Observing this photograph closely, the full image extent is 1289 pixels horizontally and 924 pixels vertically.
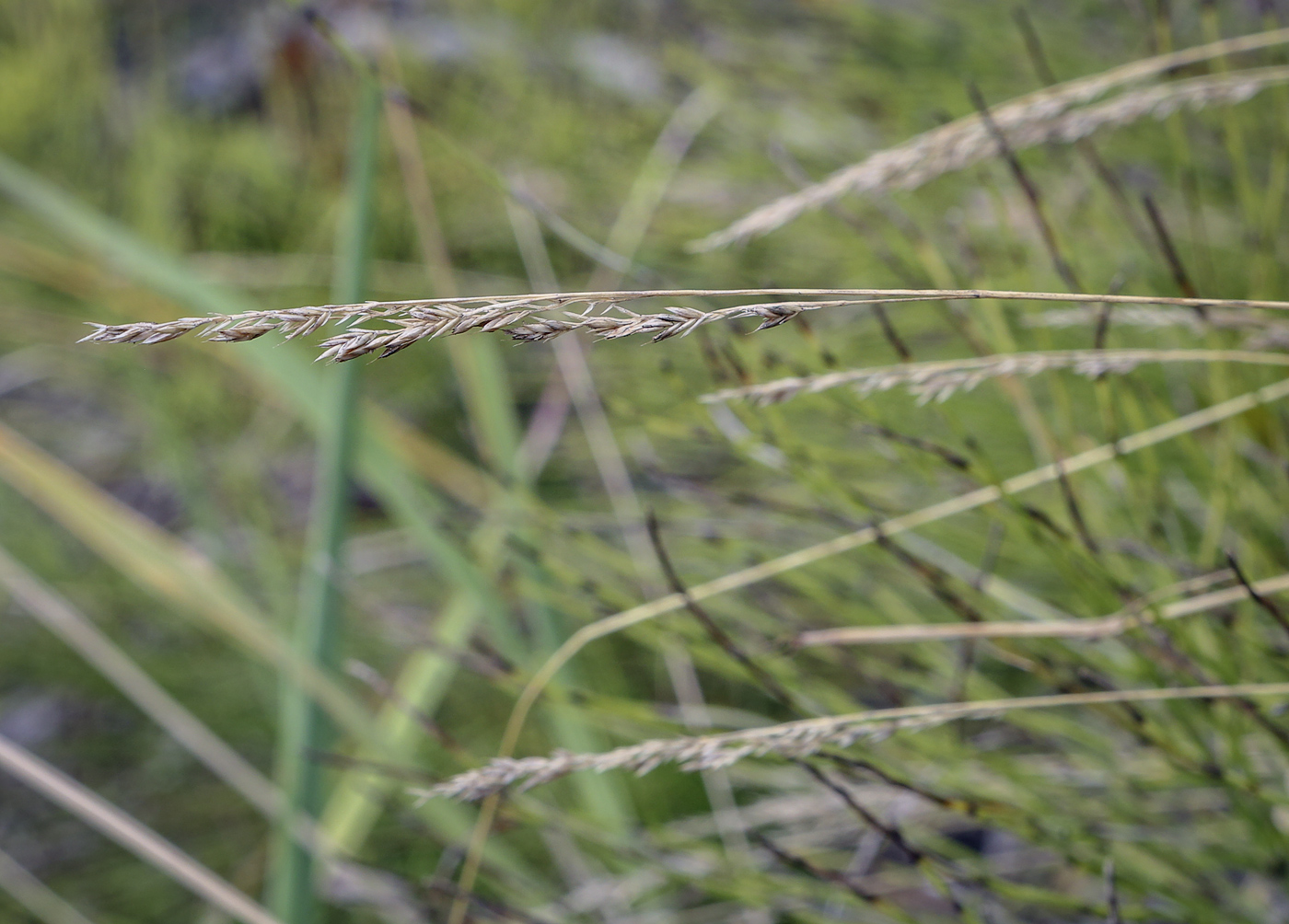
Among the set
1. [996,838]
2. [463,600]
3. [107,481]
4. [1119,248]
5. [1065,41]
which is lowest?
[996,838]

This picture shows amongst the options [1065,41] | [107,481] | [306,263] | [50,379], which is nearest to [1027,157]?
[1065,41]

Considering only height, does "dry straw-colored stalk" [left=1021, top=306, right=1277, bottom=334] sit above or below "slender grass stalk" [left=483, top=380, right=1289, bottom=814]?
above

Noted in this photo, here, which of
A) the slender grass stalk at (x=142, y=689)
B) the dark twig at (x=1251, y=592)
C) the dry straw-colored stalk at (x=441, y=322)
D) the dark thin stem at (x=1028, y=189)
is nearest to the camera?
the dry straw-colored stalk at (x=441, y=322)

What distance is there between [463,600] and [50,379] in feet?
5.13

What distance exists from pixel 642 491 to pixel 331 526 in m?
0.72

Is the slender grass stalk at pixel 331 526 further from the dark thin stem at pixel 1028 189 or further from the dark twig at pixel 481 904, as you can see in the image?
the dark thin stem at pixel 1028 189

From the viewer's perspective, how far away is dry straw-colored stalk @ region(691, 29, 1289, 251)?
0.42 m

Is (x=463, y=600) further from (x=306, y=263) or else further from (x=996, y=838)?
(x=306, y=263)

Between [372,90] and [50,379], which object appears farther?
[50,379]

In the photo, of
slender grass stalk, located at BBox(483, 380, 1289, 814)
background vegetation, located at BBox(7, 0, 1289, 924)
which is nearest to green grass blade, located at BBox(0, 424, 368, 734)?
background vegetation, located at BBox(7, 0, 1289, 924)

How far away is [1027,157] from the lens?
979mm

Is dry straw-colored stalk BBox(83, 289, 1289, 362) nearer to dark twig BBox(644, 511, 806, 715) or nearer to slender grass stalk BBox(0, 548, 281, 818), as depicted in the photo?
dark twig BBox(644, 511, 806, 715)

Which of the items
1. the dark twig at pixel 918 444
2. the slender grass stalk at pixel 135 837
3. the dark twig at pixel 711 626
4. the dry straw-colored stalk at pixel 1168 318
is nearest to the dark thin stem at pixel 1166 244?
the dry straw-colored stalk at pixel 1168 318

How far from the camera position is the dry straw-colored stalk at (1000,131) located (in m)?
0.42
